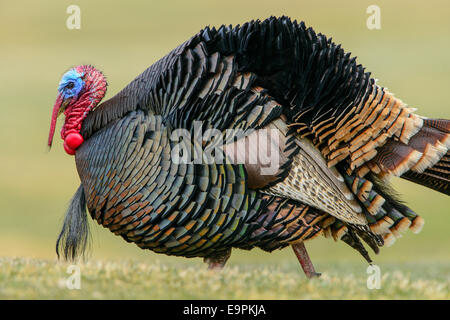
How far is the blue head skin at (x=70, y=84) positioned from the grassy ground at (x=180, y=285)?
162cm

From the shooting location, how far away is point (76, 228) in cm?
704

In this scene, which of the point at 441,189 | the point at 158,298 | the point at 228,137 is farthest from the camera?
the point at 441,189

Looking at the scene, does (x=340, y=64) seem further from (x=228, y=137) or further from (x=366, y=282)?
(x=366, y=282)

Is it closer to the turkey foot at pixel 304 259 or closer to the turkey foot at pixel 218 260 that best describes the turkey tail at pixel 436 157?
the turkey foot at pixel 304 259

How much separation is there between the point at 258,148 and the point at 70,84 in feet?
6.65

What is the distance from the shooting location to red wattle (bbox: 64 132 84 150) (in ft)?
22.3

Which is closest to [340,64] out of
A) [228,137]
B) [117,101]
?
[228,137]

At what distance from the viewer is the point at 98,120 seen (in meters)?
6.72

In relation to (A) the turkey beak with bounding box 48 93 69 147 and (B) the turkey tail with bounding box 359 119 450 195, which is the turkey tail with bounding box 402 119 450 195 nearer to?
(B) the turkey tail with bounding box 359 119 450 195

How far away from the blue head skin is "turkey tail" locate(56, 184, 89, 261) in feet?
2.90

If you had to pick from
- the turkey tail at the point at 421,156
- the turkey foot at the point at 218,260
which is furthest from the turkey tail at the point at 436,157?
the turkey foot at the point at 218,260

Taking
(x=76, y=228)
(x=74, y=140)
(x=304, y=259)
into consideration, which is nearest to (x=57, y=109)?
(x=74, y=140)

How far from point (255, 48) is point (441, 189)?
2.13 metres

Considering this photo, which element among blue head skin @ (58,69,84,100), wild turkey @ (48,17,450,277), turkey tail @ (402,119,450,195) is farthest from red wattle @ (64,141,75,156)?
turkey tail @ (402,119,450,195)
